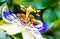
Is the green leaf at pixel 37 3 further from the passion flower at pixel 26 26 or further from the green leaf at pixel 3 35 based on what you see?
the green leaf at pixel 3 35

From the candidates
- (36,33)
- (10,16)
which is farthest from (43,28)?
(10,16)

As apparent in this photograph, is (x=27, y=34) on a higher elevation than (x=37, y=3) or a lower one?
lower

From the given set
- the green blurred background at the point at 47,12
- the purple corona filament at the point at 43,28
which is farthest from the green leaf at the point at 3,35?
the purple corona filament at the point at 43,28

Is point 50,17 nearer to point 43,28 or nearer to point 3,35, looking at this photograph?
point 43,28

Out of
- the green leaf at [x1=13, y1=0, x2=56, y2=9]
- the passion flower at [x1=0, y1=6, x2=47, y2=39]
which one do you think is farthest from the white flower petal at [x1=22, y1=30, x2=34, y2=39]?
the green leaf at [x1=13, y1=0, x2=56, y2=9]

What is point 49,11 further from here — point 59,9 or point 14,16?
point 14,16
